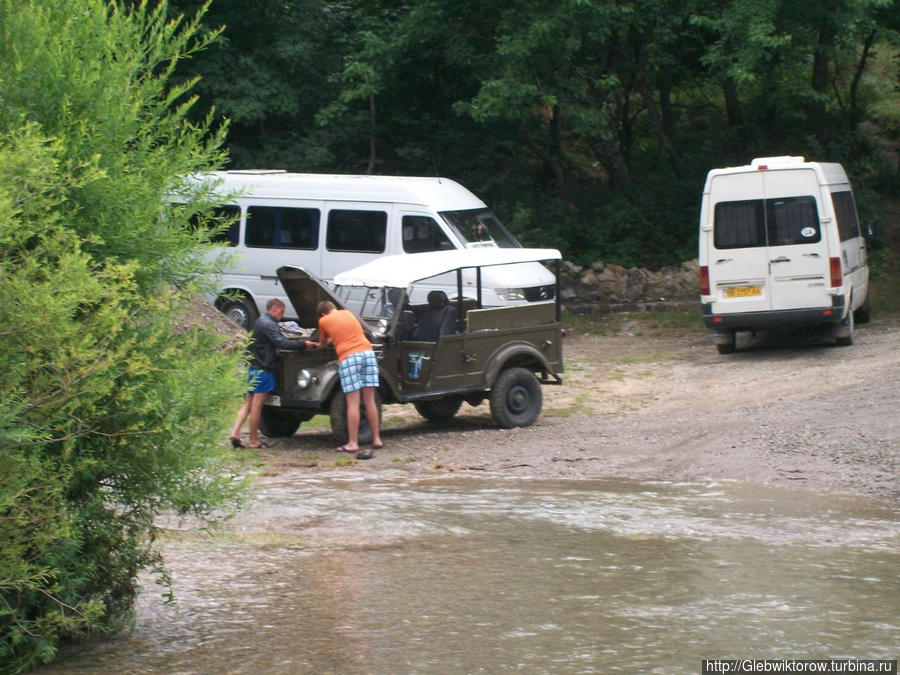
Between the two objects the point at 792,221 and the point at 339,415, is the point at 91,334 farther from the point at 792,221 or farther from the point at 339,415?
the point at 792,221

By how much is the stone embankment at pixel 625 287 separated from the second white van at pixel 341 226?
3.77 metres

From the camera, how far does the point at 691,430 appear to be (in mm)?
11633

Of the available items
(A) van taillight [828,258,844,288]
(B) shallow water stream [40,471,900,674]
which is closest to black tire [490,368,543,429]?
(B) shallow water stream [40,471,900,674]

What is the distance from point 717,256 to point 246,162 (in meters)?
10.9

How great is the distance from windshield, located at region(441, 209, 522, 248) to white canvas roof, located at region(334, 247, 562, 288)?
491 centimetres

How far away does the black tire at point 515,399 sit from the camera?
40.1 ft

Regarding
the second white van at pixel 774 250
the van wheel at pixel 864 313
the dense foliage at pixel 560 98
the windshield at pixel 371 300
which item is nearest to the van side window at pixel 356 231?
the dense foliage at pixel 560 98

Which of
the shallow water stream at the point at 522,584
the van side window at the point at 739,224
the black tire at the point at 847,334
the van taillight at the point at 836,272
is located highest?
the van side window at the point at 739,224

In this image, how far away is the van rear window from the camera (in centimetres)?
1539

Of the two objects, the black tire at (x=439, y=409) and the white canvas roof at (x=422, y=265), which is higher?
the white canvas roof at (x=422, y=265)

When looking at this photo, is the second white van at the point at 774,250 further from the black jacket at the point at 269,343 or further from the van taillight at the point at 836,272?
the black jacket at the point at 269,343

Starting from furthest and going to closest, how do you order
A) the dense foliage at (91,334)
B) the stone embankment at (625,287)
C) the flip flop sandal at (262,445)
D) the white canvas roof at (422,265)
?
the stone embankment at (625,287)
the white canvas roof at (422,265)
the flip flop sandal at (262,445)
the dense foliage at (91,334)

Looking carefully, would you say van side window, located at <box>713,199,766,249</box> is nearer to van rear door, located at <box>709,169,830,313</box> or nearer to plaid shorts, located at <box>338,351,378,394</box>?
van rear door, located at <box>709,169,830,313</box>

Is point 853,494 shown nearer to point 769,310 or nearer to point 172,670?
point 172,670
